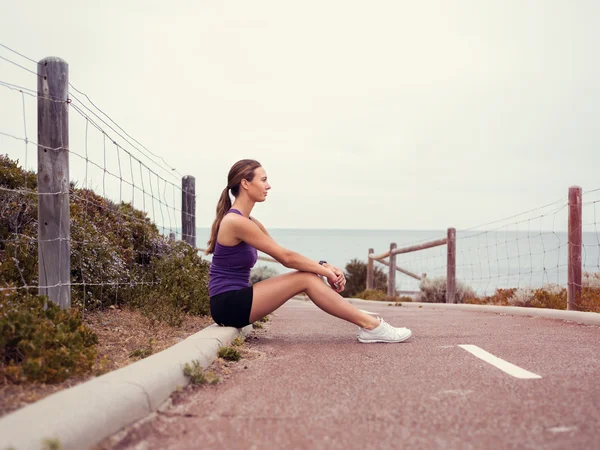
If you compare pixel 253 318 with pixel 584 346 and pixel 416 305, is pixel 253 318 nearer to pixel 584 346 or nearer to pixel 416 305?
pixel 584 346

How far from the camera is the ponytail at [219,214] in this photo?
18.1 feet

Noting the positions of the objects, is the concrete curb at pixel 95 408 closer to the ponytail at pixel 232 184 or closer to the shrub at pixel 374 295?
the ponytail at pixel 232 184

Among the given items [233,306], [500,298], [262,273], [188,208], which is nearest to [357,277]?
[262,273]

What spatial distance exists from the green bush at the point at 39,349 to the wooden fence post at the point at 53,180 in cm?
83

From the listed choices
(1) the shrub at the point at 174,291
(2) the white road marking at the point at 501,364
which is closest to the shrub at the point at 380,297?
(1) the shrub at the point at 174,291

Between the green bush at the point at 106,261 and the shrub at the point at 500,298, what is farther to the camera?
the shrub at the point at 500,298

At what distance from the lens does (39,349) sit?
3188mm

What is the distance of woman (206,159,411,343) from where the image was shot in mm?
5301

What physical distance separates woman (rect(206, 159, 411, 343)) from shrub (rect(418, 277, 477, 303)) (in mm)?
9047

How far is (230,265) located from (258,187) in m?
0.72

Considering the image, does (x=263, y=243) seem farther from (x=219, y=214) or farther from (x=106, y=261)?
(x=106, y=261)

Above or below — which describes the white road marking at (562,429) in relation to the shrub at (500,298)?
above

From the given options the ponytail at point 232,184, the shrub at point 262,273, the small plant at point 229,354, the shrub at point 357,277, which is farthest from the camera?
the shrub at point 262,273

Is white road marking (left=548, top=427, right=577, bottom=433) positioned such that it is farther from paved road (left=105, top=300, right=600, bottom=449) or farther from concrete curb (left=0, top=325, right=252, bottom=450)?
concrete curb (left=0, top=325, right=252, bottom=450)
